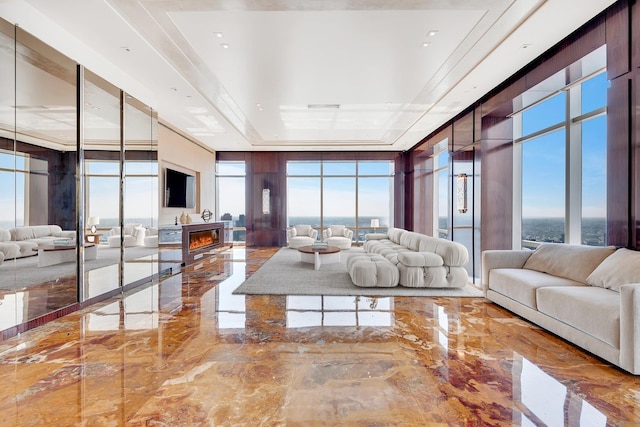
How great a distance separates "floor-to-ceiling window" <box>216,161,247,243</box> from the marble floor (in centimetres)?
688

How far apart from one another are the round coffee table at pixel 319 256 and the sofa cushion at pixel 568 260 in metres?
3.56

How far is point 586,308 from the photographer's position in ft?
8.54

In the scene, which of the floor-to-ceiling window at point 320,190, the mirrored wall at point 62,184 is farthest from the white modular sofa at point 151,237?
the floor-to-ceiling window at point 320,190

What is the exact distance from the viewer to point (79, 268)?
3.77m

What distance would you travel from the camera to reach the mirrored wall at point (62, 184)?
9.77 ft

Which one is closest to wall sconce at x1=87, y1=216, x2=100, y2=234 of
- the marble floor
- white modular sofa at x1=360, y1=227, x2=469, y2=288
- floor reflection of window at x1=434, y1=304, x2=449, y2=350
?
the marble floor

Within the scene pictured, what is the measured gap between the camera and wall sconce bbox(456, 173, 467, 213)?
595 cm

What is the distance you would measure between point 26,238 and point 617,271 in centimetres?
584

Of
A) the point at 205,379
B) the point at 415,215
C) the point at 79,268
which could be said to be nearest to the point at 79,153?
the point at 79,268

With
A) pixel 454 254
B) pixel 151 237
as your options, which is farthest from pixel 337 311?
pixel 151 237

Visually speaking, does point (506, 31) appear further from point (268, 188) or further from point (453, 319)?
point (268, 188)

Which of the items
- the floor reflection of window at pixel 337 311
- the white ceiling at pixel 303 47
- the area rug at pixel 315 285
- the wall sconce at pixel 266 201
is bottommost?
the floor reflection of window at pixel 337 311

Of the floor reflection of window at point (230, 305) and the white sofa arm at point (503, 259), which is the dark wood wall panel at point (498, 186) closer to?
the white sofa arm at point (503, 259)

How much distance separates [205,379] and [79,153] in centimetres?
324
